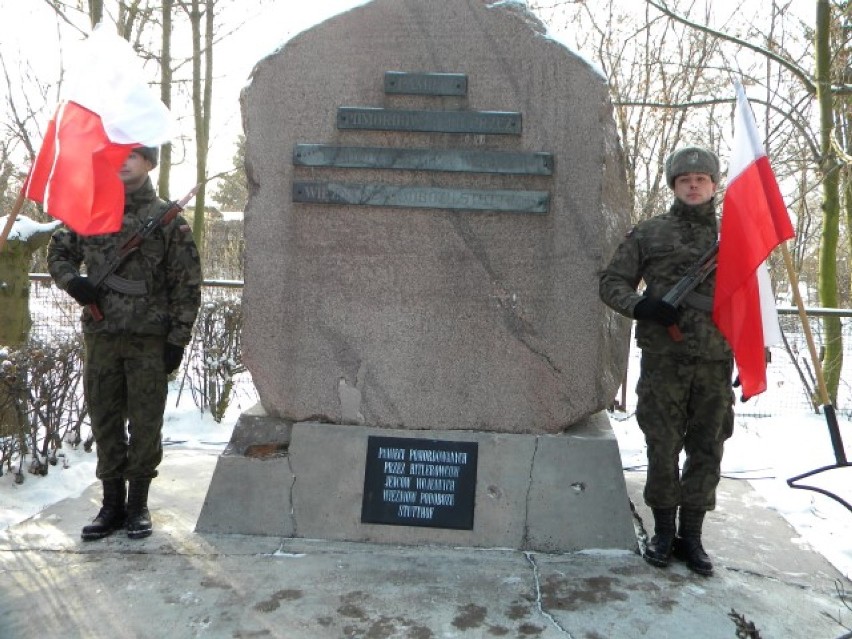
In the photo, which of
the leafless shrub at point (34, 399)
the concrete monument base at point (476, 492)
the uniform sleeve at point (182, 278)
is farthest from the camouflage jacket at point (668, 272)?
the leafless shrub at point (34, 399)

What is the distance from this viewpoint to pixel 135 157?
127 inches

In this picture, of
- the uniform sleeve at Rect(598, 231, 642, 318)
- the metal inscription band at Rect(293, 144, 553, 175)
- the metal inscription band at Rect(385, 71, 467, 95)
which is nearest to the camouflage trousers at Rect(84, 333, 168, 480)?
the metal inscription band at Rect(293, 144, 553, 175)

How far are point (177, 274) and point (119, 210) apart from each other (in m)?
0.49

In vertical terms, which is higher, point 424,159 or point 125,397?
point 424,159

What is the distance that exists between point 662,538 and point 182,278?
2244mm

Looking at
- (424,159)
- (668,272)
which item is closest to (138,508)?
(424,159)

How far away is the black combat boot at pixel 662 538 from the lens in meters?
3.12

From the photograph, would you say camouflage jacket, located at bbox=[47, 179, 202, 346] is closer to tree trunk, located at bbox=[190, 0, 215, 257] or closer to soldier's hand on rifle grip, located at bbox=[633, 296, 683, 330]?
soldier's hand on rifle grip, located at bbox=[633, 296, 683, 330]

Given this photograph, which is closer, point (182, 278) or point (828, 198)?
point (182, 278)

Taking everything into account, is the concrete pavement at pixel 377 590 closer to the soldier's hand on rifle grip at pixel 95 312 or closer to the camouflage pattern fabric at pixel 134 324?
the camouflage pattern fabric at pixel 134 324

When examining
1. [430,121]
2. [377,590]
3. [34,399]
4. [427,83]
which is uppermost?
[427,83]

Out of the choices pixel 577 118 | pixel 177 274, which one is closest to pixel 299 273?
pixel 177 274

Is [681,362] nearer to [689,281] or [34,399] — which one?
[689,281]

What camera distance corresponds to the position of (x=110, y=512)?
3324 mm
